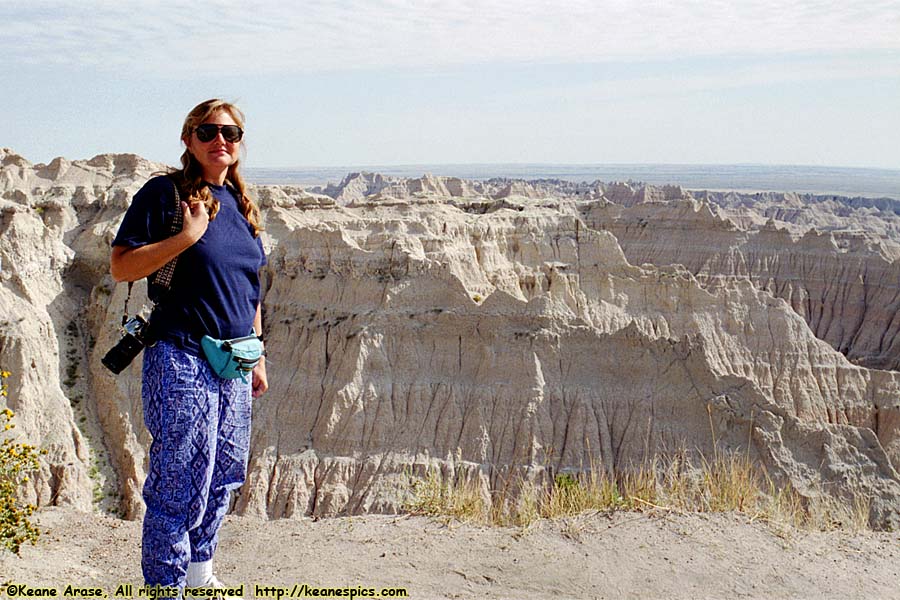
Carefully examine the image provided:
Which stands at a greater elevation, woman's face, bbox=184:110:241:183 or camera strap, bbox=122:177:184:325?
woman's face, bbox=184:110:241:183

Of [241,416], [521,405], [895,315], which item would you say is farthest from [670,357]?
[895,315]

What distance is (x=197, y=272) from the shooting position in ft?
19.0

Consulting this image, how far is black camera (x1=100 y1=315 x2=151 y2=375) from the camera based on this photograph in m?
5.82

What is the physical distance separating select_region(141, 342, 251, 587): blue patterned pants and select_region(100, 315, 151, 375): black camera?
0.31ft

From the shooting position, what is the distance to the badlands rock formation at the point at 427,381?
26469 mm

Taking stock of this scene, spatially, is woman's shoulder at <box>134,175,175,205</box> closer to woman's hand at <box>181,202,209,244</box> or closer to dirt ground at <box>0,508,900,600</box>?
woman's hand at <box>181,202,209,244</box>

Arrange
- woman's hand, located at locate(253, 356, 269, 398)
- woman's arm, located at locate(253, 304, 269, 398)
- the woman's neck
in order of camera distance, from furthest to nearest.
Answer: woman's hand, located at locate(253, 356, 269, 398), woman's arm, located at locate(253, 304, 269, 398), the woman's neck

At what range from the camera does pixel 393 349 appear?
108 feet

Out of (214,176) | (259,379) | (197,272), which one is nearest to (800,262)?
(259,379)

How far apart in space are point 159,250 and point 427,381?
26714 mm

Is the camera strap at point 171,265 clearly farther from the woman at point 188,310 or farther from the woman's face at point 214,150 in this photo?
the woman's face at point 214,150

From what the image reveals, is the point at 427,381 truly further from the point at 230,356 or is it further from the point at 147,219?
the point at 147,219

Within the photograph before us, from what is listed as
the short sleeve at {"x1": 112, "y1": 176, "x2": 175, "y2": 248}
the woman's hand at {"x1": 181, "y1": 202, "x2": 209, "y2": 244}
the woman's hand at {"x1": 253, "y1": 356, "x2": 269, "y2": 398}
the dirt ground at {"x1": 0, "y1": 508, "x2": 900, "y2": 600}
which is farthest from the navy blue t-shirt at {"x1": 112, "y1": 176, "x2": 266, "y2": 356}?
the dirt ground at {"x1": 0, "y1": 508, "x2": 900, "y2": 600}

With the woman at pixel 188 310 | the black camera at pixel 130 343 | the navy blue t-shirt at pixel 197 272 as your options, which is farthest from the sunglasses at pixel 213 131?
the black camera at pixel 130 343
